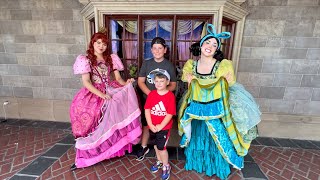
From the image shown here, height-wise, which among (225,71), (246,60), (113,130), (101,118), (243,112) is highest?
(246,60)

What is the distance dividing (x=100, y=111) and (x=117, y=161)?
81 centimetres

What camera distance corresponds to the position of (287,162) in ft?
9.52

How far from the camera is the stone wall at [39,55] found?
11.8 feet

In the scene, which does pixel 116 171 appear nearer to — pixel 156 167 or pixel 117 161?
pixel 117 161

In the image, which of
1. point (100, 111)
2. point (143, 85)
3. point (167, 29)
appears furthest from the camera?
point (167, 29)

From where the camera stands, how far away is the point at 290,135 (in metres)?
3.65

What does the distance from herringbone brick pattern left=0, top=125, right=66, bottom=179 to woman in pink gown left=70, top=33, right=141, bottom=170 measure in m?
0.80

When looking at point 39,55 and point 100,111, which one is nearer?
point 100,111

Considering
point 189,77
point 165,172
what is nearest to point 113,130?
point 165,172

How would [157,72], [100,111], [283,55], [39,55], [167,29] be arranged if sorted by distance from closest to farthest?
1. [157,72]
2. [100,111]
3. [167,29]
4. [283,55]
5. [39,55]

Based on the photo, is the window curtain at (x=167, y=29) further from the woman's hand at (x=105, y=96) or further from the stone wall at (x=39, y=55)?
the woman's hand at (x=105, y=96)

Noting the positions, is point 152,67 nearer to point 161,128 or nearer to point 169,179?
point 161,128

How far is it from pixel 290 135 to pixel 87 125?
3.62 m

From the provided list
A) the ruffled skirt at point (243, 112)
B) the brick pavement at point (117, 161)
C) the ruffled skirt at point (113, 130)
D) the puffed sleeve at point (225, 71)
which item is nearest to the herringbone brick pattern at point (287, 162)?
the brick pavement at point (117, 161)
